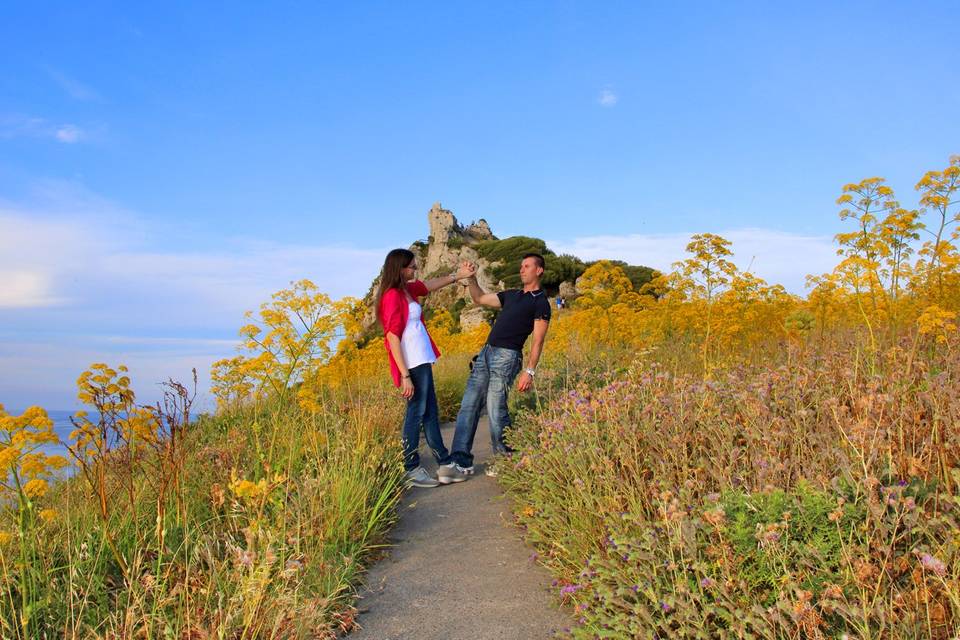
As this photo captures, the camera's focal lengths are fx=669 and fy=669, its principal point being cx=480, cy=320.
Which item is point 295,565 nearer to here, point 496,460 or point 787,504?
point 787,504

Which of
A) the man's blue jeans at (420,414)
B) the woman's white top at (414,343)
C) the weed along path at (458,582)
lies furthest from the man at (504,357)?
the weed along path at (458,582)

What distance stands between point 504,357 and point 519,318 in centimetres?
40

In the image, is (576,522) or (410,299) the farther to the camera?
(410,299)

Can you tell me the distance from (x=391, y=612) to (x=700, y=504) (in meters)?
1.85

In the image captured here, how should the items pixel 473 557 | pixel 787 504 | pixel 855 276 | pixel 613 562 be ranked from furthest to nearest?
1. pixel 855 276
2. pixel 473 557
3. pixel 613 562
4. pixel 787 504

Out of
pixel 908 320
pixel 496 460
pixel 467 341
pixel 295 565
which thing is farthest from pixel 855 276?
pixel 467 341

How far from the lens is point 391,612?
12.6 feet

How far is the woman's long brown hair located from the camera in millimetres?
6051

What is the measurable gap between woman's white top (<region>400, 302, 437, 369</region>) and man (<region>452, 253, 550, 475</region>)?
0.62 metres

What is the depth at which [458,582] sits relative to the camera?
4219 mm

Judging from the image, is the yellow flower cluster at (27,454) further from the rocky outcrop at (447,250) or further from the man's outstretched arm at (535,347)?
the rocky outcrop at (447,250)

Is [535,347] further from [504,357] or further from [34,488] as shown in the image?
[34,488]

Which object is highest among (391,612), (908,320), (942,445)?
(908,320)

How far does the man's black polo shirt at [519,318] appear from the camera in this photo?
20.4ft
